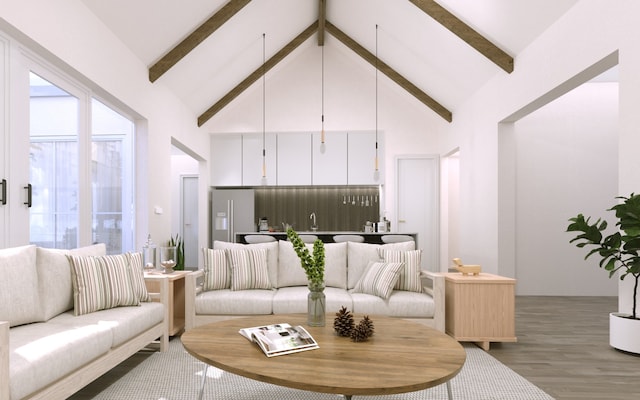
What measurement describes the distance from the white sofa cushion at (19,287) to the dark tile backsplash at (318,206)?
595cm

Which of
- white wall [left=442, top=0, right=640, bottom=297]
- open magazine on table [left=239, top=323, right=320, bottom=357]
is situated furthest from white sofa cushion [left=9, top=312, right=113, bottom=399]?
white wall [left=442, top=0, right=640, bottom=297]

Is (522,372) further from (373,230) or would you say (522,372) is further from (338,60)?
(338,60)

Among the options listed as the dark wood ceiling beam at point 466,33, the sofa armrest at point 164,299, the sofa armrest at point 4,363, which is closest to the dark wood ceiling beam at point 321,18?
the dark wood ceiling beam at point 466,33

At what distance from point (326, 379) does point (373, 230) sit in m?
6.20

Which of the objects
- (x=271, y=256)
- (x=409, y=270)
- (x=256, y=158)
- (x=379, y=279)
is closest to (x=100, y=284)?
→ (x=271, y=256)

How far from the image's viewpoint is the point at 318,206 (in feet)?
27.4

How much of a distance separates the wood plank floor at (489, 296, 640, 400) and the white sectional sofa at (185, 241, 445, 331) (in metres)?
0.76

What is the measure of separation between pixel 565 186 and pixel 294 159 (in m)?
4.69

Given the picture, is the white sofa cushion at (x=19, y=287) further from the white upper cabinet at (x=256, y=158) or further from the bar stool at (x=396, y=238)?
the white upper cabinet at (x=256, y=158)

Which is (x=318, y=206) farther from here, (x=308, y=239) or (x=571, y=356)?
(x=571, y=356)

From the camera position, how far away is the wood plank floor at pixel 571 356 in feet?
8.59

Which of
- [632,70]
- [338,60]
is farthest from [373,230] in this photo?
[632,70]

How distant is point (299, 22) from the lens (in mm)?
6855

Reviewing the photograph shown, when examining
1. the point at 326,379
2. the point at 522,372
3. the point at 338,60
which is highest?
the point at 338,60
